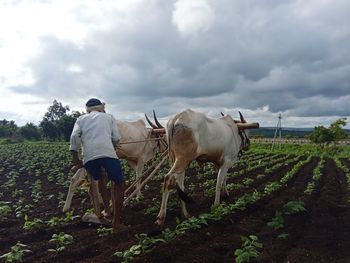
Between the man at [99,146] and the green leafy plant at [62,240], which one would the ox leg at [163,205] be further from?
the green leafy plant at [62,240]

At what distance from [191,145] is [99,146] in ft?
6.38

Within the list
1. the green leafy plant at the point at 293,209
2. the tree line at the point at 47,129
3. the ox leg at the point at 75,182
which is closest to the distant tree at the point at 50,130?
the tree line at the point at 47,129

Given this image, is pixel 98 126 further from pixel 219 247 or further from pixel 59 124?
pixel 59 124

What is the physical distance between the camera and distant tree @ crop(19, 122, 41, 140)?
72.2m

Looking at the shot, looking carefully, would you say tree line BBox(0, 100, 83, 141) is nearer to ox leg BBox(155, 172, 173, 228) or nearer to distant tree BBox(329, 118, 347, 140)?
distant tree BBox(329, 118, 347, 140)

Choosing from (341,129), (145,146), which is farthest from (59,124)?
(145,146)

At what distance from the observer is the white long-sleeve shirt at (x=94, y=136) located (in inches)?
244

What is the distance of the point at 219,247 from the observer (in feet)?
18.0

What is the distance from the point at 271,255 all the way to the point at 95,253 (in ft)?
7.80

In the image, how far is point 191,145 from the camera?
7434 millimetres

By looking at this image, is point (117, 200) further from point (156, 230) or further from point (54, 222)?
point (54, 222)

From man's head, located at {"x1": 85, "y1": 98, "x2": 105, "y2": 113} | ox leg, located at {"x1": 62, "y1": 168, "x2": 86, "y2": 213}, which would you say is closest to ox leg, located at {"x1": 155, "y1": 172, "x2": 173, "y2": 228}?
man's head, located at {"x1": 85, "y1": 98, "x2": 105, "y2": 113}

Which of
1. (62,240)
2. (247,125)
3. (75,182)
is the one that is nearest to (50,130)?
(75,182)

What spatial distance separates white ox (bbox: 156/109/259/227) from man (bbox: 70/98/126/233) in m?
0.87
